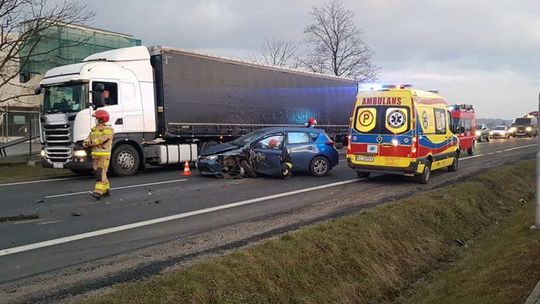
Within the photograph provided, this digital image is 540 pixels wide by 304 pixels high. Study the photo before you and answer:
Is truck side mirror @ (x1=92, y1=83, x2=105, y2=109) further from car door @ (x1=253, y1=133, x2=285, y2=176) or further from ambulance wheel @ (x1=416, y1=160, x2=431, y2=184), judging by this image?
ambulance wheel @ (x1=416, y1=160, x2=431, y2=184)

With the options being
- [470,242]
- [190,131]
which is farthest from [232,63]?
[470,242]

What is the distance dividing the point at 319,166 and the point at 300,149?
0.84 meters

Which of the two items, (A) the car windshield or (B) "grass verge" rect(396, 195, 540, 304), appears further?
(A) the car windshield

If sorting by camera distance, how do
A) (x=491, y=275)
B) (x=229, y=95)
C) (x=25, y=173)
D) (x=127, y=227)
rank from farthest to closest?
(x=229, y=95) → (x=25, y=173) → (x=127, y=227) → (x=491, y=275)

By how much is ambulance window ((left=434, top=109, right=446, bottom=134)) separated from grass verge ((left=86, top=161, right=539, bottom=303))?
3.61 metres

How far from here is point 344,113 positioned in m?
27.2

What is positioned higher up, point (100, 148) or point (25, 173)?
point (100, 148)

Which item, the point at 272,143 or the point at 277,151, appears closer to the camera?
the point at 277,151

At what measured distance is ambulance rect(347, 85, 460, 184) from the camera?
1270 cm

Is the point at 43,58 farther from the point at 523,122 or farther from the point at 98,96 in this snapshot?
the point at 523,122

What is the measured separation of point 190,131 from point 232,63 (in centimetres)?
346

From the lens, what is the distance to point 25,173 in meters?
17.3

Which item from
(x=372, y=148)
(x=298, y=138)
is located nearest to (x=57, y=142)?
(x=298, y=138)

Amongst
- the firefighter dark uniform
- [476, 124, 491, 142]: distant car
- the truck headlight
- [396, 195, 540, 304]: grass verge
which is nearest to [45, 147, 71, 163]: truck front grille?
the truck headlight
